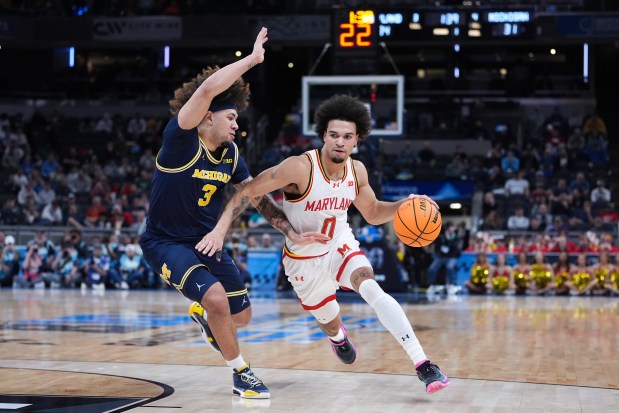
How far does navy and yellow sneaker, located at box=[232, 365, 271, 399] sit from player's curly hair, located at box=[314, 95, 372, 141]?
188 cm

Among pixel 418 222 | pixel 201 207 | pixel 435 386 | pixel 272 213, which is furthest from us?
pixel 272 213

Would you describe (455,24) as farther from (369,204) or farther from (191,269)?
(191,269)

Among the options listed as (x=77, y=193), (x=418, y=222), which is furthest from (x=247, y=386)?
(x=77, y=193)

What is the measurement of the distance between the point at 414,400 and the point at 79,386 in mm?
2346

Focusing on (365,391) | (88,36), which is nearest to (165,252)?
(365,391)

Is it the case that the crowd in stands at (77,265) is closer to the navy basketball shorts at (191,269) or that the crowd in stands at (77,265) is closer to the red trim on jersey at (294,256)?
the red trim on jersey at (294,256)

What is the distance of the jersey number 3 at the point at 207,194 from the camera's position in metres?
6.76

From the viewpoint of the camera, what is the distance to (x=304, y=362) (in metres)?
8.67

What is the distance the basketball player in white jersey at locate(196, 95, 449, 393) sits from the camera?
271 inches

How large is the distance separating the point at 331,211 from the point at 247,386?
1449 mm

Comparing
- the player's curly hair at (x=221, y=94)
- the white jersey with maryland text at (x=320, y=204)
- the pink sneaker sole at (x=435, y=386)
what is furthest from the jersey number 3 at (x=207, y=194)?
the pink sneaker sole at (x=435, y=386)

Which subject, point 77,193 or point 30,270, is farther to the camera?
point 77,193

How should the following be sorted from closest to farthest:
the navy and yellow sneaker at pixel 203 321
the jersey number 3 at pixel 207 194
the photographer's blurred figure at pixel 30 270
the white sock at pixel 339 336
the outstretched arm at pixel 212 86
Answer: the outstretched arm at pixel 212 86 → the jersey number 3 at pixel 207 194 → the navy and yellow sneaker at pixel 203 321 → the white sock at pixel 339 336 → the photographer's blurred figure at pixel 30 270

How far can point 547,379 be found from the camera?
7594 millimetres
